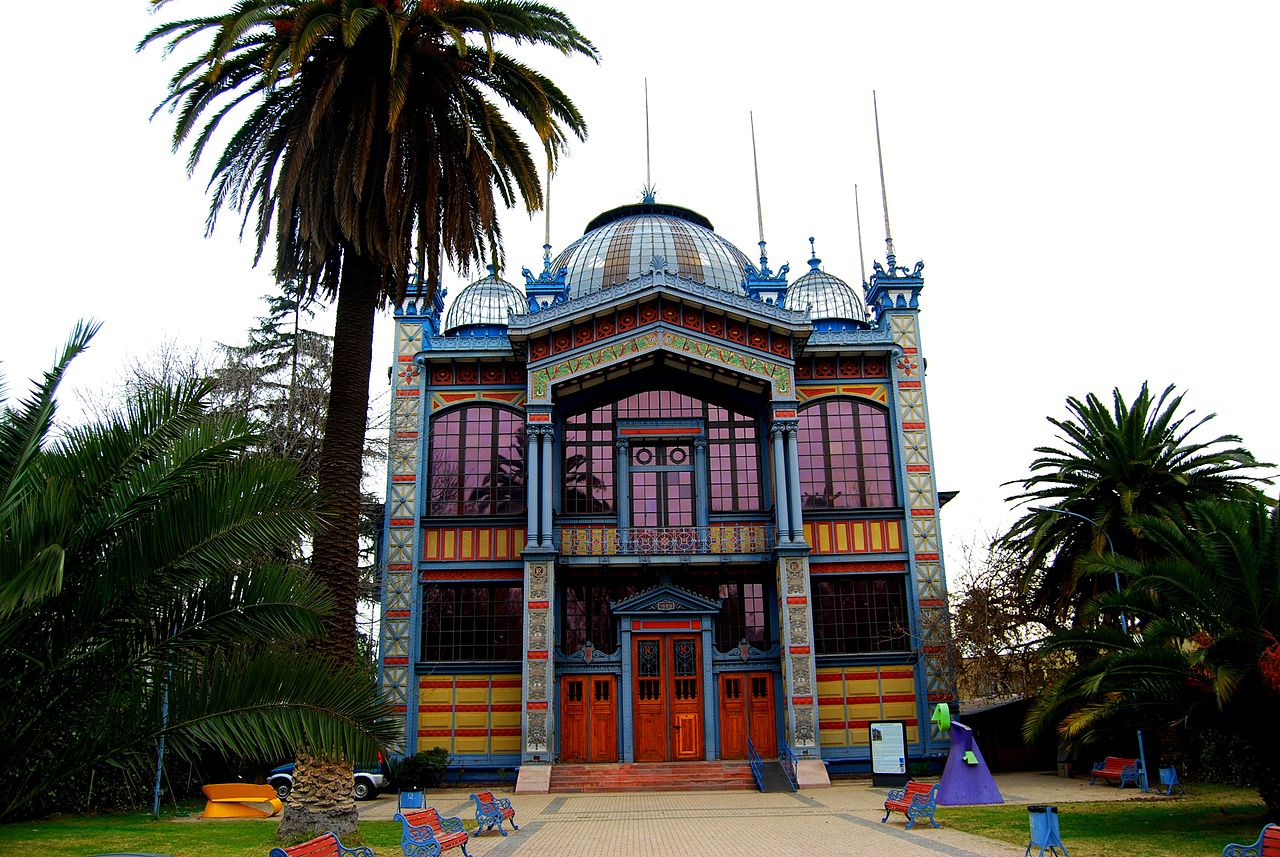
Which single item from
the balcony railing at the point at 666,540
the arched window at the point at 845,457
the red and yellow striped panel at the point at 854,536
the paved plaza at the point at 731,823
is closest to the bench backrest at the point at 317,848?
the paved plaza at the point at 731,823

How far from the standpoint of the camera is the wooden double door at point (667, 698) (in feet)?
95.7

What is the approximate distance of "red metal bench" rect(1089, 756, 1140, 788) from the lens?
82.7 feet

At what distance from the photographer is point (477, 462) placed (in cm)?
3200

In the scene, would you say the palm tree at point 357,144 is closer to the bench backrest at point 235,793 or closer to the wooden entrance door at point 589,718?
the bench backrest at point 235,793

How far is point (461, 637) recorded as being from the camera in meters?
30.5

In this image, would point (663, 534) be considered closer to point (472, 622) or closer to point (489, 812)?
point (472, 622)

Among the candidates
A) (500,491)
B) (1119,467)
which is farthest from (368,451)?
(1119,467)

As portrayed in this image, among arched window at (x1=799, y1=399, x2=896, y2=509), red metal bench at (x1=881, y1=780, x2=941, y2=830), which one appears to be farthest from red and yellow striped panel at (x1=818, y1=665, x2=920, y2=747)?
red metal bench at (x1=881, y1=780, x2=941, y2=830)

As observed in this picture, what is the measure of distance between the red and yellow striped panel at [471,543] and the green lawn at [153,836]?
10.9m

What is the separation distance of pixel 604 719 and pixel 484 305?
1645 centimetres

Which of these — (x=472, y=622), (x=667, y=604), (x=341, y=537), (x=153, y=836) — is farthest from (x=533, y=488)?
(x=153, y=836)

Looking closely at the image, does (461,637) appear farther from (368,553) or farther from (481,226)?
(481,226)

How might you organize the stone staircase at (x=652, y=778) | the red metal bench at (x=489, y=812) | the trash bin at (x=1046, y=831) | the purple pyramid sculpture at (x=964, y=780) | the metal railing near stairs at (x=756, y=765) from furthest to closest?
the stone staircase at (x=652, y=778) → the metal railing near stairs at (x=756, y=765) → the purple pyramid sculpture at (x=964, y=780) → the red metal bench at (x=489, y=812) → the trash bin at (x=1046, y=831)

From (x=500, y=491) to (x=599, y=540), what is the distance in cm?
365
